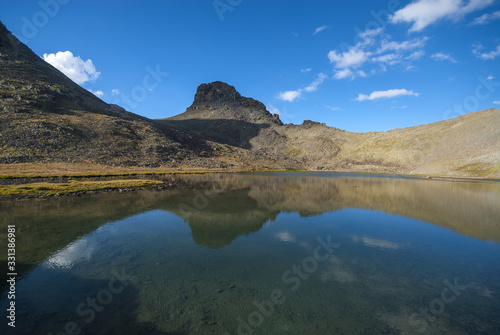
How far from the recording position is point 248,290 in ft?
37.2

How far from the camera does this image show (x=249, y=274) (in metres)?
13.1

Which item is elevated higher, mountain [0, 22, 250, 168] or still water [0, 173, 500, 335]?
mountain [0, 22, 250, 168]

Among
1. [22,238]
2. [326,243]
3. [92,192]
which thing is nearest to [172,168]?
[92,192]

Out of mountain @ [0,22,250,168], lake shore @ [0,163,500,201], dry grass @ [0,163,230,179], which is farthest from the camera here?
mountain @ [0,22,250,168]

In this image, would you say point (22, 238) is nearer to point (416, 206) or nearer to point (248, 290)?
point (248, 290)

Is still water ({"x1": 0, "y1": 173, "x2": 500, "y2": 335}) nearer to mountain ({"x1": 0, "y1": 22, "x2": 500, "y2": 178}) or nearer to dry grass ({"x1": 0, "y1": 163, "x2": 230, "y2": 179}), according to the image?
dry grass ({"x1": 0, "y1": 163, "x2": 230, "y2": 179})

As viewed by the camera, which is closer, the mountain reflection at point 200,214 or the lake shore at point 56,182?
the mountain reflection at point 200,214

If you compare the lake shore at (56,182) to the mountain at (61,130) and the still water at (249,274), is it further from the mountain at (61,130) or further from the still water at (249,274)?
the still water at (249,274)

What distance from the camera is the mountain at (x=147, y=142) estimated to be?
83.4 metres

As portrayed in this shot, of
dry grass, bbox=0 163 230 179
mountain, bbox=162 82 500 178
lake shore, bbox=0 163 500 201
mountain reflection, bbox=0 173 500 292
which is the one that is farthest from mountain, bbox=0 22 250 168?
mountain, bbox=162 82 500 178

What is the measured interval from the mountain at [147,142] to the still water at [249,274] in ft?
242

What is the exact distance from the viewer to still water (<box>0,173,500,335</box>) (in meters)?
9.02

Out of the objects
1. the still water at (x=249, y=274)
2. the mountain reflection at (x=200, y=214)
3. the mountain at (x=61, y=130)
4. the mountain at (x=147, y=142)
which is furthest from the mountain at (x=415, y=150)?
the still water at (x=249, y=274)

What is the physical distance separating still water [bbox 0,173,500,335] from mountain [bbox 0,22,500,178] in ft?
242
